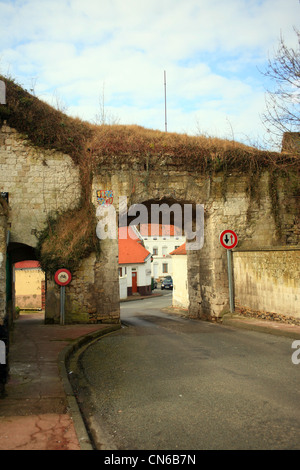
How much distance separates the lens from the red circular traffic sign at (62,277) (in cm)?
1230

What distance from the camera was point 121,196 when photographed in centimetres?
1334

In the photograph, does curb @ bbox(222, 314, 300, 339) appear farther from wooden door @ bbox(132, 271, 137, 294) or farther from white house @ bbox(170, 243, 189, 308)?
wooden door @ bbox(132, 271, 137, 294)

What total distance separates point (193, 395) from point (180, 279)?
2128 centimetres

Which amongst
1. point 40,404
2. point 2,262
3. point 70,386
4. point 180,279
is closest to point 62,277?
point 70,386

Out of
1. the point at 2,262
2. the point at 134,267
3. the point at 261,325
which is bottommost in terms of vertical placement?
the point at 261,325

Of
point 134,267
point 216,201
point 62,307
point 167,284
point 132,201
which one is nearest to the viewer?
point 62,307

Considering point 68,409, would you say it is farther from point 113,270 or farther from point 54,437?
point 113,270

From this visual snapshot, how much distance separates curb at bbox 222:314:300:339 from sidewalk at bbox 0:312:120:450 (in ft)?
15.4

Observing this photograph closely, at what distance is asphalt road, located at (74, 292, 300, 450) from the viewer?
3816mm

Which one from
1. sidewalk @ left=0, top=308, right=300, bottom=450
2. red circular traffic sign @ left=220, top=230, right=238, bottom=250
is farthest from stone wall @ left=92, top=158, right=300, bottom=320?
sidewalk @ left=0, top=308, right=300, bottom=450

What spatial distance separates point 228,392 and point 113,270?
27.0 feet

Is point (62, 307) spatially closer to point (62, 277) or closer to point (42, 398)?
point (62, 277)

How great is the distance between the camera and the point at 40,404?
15.9ft
